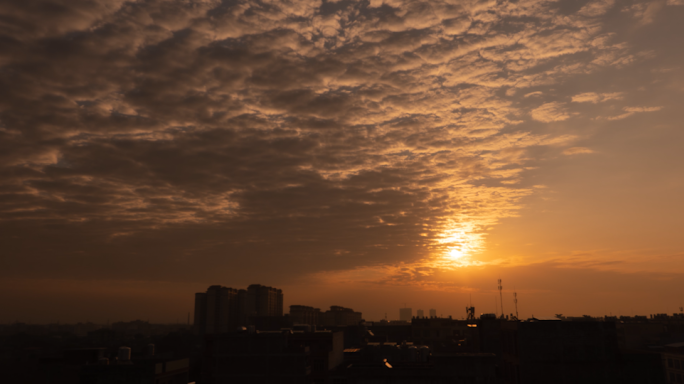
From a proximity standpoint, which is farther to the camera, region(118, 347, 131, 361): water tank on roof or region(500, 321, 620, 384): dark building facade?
region(500, 321, 620, 384): dark building facade

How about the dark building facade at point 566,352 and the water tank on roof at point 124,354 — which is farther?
the dark building facade at point 566,352

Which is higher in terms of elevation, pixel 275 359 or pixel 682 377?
pixel 275 359

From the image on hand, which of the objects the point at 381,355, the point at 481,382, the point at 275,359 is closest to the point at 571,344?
the point at 481,382

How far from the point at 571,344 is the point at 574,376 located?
374cm

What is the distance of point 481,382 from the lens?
49.8 meters

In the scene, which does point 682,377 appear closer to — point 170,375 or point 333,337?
point 333,337

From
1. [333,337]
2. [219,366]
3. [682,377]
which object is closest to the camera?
[219,366]

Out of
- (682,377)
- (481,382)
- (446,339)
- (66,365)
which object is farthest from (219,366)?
(682,377)

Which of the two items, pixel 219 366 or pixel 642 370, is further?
pixel 219 366

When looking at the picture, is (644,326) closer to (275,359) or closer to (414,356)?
(414,356)

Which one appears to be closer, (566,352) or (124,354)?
(124,354)

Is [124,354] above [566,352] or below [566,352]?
above

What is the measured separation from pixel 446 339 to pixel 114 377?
100477 millimetres

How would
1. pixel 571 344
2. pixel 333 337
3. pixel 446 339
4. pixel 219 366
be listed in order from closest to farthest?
pixel 571 344 → pixel 219 366 → pixel 333 337 → pixel 446 339
